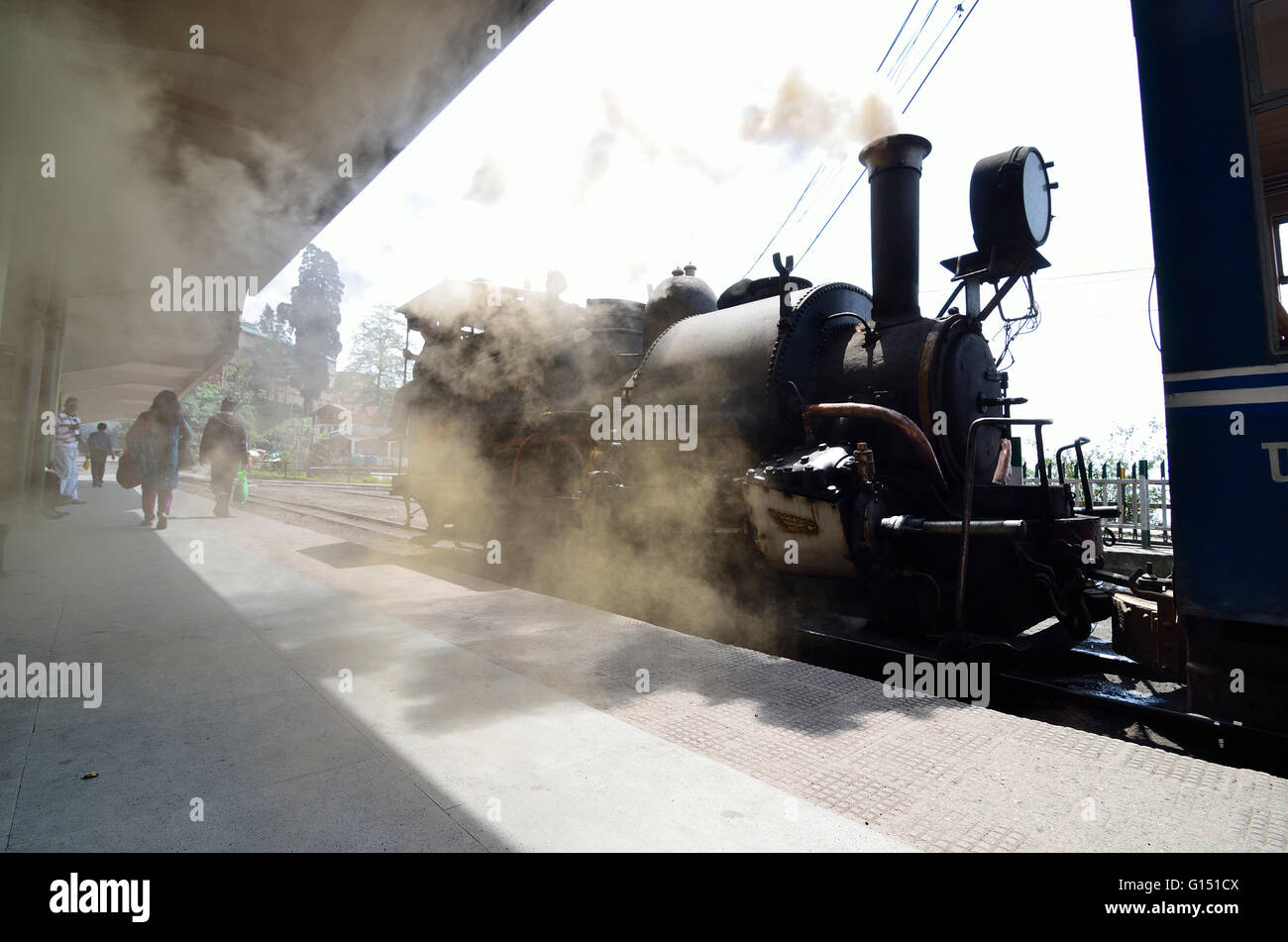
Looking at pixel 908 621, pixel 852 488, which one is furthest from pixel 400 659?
pixel 908 621

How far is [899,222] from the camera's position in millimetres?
5191

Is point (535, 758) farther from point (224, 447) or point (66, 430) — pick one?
point (66, 430)

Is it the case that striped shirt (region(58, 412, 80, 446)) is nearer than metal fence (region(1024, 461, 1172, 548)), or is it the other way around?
metal fence (region(1024, 461, 1172, 548))

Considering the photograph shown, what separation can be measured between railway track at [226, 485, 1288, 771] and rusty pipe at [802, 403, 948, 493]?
130cm

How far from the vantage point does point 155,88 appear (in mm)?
5602

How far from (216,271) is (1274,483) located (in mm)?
12439

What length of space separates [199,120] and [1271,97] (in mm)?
8066

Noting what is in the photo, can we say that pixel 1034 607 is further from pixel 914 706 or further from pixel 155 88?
pixel 155 88

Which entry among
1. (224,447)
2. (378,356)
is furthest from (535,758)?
(378,356)

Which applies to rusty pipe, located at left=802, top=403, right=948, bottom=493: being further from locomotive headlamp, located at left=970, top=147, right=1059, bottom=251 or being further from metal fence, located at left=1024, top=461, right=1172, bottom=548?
metal fence, located at left=1024, top=461, right=1172, bottom=548

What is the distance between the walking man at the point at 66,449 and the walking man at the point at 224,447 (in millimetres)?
2347

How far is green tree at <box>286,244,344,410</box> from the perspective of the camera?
6769 centimetres

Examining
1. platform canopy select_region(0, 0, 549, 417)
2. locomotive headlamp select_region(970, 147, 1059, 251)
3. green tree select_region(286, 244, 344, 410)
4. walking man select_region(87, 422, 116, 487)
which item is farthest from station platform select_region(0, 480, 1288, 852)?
green tree select_region(286, 244, 344, 410)

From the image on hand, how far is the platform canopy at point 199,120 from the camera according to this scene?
485cm
